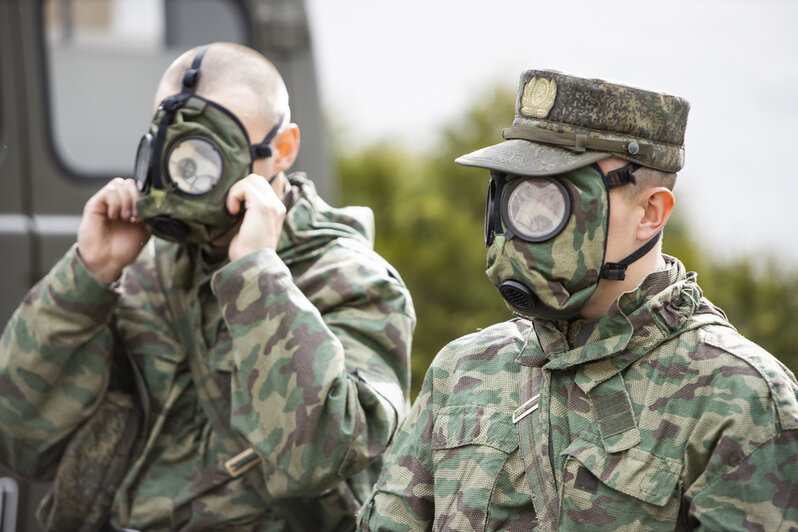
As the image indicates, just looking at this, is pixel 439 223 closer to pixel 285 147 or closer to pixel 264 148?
pixel 285 147

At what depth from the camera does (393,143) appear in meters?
11.4

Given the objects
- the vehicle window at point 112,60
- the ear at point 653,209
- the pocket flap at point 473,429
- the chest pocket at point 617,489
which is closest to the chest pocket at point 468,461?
the pocket flap at point 473,429

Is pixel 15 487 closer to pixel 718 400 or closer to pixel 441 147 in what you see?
pixel 718 400

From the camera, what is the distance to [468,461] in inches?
89.3

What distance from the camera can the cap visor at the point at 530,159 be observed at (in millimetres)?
2148

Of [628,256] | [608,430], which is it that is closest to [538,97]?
[628,256]

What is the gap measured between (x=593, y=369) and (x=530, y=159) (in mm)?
458

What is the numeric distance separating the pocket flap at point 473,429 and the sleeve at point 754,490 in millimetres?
444

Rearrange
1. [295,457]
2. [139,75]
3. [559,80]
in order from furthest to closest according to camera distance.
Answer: [139,75]
[295,457]
[559,80]

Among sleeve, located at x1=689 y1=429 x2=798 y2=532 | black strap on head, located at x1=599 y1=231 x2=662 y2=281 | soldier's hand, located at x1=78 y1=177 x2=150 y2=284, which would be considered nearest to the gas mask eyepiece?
black strap on head, located at x1=599 y1=231 x2=662 y2=281

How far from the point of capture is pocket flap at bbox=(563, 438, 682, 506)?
2027mm

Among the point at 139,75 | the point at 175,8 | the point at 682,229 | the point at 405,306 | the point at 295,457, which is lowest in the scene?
the point at 682,229

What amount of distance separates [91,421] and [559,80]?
1.77 meters

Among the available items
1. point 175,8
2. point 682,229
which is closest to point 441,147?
point 682,229
